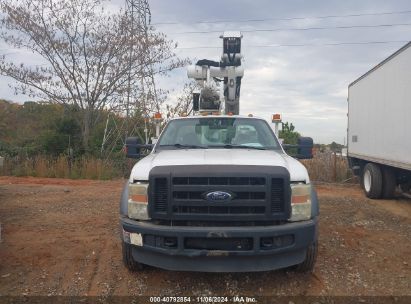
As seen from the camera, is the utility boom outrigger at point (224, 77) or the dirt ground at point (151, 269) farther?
the utility boom outrigger at point (224, 77)

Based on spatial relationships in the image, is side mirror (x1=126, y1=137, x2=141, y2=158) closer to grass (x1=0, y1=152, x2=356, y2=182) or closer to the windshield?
the windshield

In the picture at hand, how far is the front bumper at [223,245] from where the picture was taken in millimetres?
3992

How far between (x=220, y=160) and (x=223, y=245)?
888mm

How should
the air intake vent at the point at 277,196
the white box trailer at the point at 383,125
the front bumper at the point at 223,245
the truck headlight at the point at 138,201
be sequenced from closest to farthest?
the front bumper at the point at 223,245, the air intake vent at the point at 277,196, the truck headlight at the point at 138,201, the white box trailer at the point at 383,125

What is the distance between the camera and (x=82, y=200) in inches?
364

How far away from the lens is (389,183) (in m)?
10.3

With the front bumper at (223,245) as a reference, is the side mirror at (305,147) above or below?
above

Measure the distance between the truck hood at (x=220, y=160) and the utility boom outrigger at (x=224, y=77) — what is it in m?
4.82

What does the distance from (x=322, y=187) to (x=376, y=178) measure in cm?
312

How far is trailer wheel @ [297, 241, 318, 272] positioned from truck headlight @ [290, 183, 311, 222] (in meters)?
0.44

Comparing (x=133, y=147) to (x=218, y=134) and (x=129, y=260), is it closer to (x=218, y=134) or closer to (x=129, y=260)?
(x=218, y=134)

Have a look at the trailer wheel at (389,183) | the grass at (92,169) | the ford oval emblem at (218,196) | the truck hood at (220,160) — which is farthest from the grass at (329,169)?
the ford oval emblem at (218,196)

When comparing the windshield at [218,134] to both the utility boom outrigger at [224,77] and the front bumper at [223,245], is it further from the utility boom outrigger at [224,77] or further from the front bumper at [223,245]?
the utility boom outrigger at [224,77]

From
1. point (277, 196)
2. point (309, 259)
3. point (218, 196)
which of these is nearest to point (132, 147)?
point (218, 196)
